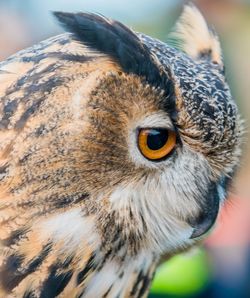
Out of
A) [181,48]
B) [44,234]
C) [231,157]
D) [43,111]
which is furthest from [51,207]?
[181,48]

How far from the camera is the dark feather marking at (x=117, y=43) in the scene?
1326 mm

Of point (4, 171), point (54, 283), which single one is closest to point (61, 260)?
point (54, 283)

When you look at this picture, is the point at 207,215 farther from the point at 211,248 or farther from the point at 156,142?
the point at 211,248

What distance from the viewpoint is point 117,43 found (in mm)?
1342

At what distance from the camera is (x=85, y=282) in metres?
1.38

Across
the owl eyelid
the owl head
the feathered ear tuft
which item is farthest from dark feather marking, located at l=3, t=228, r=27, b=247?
the feathered ear tuft

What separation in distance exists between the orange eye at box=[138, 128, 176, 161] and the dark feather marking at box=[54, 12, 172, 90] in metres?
0.08

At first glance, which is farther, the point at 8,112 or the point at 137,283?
the point at 137,283

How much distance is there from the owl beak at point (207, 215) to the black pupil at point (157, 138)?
170 millimetres

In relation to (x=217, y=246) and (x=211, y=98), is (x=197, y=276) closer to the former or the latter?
(x=217, y=246)

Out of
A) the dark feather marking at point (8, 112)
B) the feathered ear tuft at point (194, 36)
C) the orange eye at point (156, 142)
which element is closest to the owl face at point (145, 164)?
the orange eye at point (156, 142)

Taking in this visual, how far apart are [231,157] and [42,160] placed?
0.42 meters

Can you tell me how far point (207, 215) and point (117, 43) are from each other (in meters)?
0.38

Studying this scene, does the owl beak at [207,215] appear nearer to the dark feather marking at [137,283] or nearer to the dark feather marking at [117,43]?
the dark feather marking at [137,283]
